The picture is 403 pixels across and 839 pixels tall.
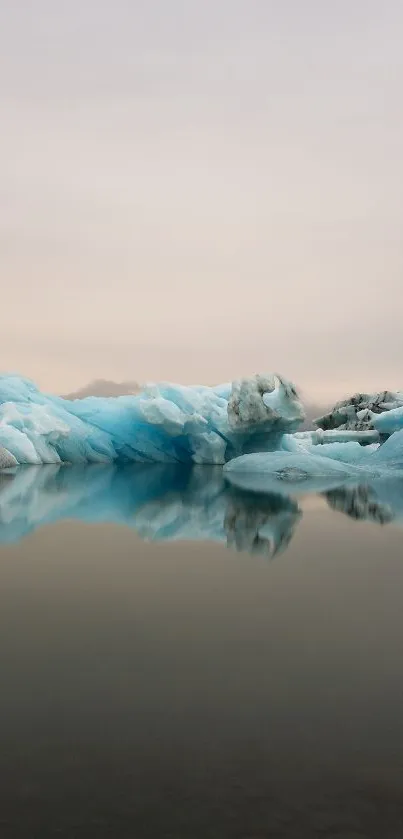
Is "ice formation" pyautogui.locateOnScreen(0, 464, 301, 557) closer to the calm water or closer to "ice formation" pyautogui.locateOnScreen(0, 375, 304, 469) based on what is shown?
the calm water

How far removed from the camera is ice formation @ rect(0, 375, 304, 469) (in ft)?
63.7

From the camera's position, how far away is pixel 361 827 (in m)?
1.46

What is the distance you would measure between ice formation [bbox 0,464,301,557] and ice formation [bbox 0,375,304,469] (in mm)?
6784

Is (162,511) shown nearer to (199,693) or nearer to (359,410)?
(199,693)

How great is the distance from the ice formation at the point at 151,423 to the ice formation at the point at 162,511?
678cm

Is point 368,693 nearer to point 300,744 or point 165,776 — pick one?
point 300,744

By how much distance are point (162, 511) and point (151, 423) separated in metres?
12.9

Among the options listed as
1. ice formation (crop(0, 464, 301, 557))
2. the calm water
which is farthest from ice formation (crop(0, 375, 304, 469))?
the calm water

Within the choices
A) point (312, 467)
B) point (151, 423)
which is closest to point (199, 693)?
point (312, 467)

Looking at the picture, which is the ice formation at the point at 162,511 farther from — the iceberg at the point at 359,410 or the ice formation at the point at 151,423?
the iceberg at the point at 359,410

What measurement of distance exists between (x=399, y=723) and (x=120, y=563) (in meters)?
Answer: 2.93

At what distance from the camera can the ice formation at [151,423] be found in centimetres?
1942

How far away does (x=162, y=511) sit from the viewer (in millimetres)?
8211

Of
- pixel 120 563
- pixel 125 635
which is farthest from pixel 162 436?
pixel 125 635
